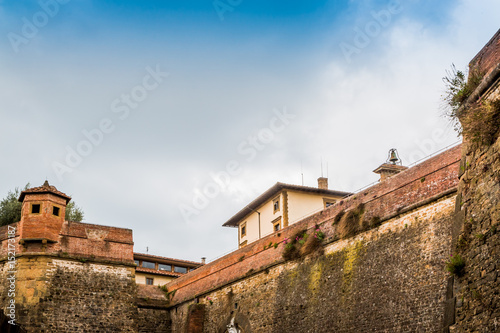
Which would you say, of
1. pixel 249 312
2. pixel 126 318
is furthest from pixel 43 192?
pixel 249 312

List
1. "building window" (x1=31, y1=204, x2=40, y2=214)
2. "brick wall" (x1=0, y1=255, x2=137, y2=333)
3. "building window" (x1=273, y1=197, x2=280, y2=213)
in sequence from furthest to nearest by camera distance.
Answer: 1. "building window" (x1=273, y1=197, x2=280, y2=213)
2. "building window" (x1=31, y1=204, x2=40, y2=214)
3. "brick wall" (x1=0, y1=255, x2=137, y2=333)

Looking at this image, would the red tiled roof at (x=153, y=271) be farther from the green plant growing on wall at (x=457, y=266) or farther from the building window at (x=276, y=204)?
the green plant growing on wall at (x=457, y=266)

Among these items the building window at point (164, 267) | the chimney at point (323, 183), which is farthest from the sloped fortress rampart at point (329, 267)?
the chimney at point (323, 183)

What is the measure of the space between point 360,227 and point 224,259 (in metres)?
8.41

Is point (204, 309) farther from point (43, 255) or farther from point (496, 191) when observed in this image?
point (496, 191)

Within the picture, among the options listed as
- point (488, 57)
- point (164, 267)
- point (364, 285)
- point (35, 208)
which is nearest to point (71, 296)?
point (35, 208)

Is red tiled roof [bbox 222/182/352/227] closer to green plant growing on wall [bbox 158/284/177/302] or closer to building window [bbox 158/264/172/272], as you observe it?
building window [bbox 158/264/172/272]

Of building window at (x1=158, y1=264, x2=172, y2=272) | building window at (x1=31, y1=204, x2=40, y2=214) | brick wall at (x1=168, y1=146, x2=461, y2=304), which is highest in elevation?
building window at (x1=158, y1=264, x2=172, y2=272)

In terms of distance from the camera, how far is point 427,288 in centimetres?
1413

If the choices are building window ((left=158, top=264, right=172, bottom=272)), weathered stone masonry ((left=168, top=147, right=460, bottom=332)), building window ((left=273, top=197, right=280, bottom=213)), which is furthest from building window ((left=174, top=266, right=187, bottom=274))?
weathered stone masonry ((left=168, top=147, right=460, bottom=332))
